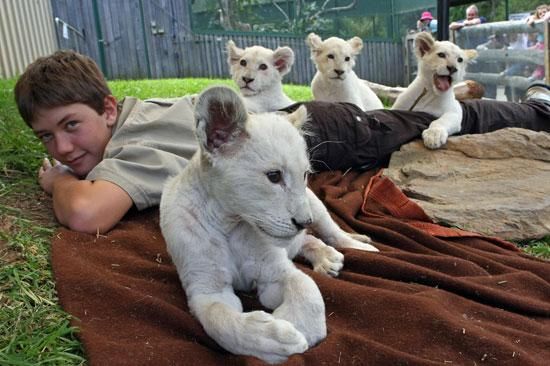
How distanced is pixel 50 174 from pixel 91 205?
30.3 inches

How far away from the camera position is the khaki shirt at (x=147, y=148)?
3303 millimetres

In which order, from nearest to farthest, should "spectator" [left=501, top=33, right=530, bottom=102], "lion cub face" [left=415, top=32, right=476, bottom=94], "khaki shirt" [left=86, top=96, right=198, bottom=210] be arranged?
"khaki shirt" [left=86, top=96, right=198, bottom=210] → "lion cub face" [left=415, top=32, right=476, bottom=94] → "spectator" [left=501, top=33, right=530, bottom=102]

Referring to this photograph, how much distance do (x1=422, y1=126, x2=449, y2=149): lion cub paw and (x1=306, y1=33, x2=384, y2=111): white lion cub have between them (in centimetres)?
152

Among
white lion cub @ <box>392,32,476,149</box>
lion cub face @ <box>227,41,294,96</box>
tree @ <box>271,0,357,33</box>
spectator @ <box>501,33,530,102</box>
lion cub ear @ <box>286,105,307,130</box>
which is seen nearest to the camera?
lion cub ear @ <box>286,105,307,130</box>

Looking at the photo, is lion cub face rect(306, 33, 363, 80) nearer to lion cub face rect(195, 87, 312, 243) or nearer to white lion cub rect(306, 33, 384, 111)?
white lion cub rect(306, 33, 384, 111)

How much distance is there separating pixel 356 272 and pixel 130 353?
134 cm

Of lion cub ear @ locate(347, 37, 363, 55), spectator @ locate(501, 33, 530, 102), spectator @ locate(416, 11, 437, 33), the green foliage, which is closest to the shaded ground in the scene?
the green foliage

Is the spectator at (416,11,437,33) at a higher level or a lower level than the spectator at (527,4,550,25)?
higher

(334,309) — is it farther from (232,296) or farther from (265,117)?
(265,117)

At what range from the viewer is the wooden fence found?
1486 centimetres

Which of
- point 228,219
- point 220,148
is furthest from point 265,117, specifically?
point 228,219

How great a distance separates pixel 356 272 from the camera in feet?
9.75

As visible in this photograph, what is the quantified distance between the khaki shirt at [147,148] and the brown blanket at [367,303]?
25 cm

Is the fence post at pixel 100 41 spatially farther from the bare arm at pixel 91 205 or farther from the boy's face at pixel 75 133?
the bare arm at pixel 91 205
